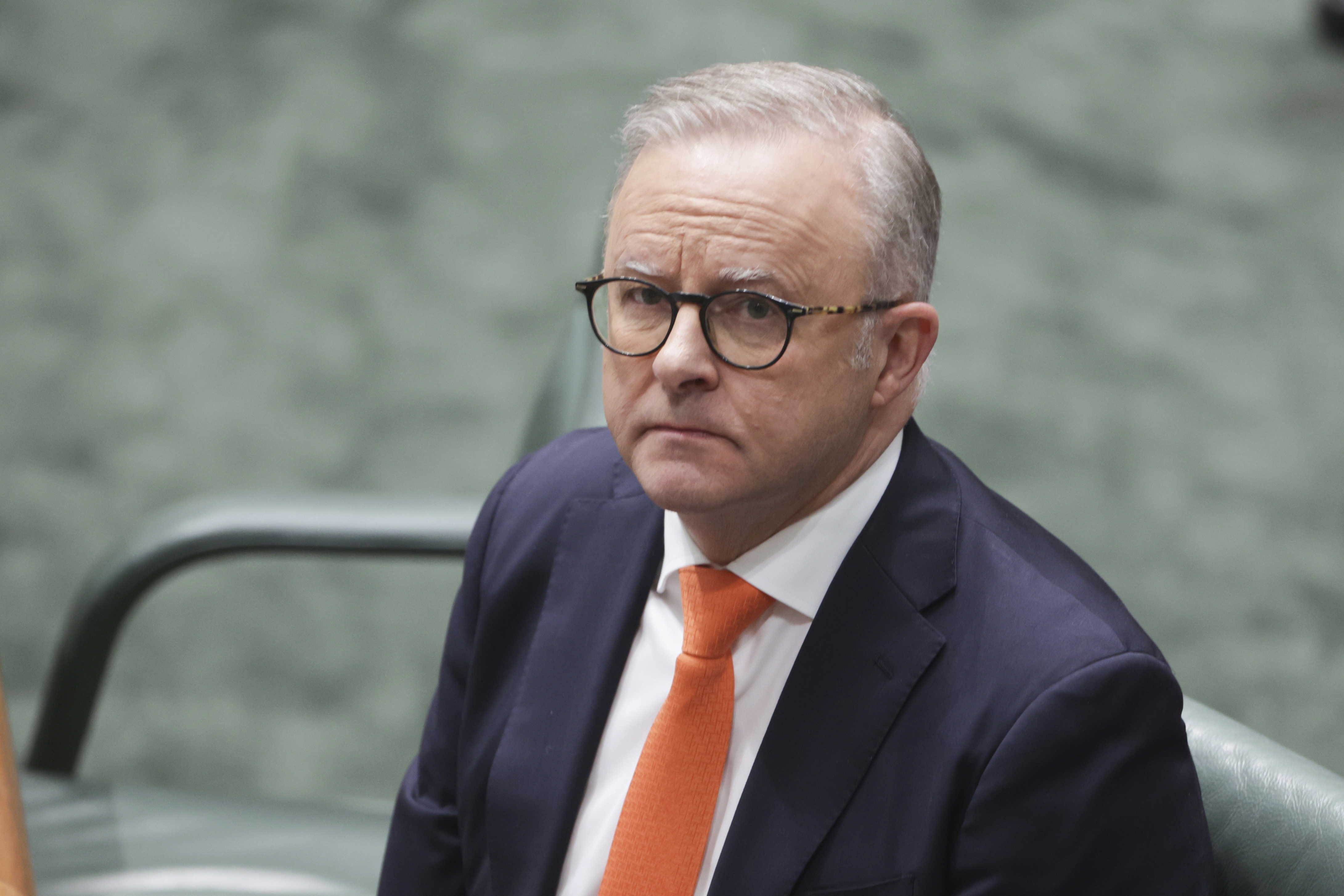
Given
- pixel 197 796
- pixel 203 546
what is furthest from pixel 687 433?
pixel 197 796

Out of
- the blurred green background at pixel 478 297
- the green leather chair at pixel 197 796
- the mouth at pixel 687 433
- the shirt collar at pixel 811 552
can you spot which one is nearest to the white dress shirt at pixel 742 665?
the shirt collar at pixel 811 552

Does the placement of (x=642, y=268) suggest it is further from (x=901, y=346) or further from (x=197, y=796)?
(x=197, y=796)

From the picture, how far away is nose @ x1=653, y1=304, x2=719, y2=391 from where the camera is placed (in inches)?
44.2

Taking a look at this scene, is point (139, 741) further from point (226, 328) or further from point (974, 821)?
point (974, 821)

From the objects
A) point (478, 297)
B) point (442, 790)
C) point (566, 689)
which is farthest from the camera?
point (478, 297)

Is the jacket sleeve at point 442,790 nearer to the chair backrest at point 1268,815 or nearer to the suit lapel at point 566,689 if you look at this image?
the suit lapel at point 566,689

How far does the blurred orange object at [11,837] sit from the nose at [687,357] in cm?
56

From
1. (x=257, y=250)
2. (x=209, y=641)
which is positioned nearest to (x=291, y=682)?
(x=209, y=641)

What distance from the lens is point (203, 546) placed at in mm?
1696

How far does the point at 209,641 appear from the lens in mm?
2832

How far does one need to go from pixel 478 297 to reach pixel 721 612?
2417 mm

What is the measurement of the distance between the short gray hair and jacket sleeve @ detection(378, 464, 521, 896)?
48cm

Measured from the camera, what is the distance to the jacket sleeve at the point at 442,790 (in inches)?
56.0

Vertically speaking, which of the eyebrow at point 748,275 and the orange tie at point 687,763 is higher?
the eyebrow at point 748,275
